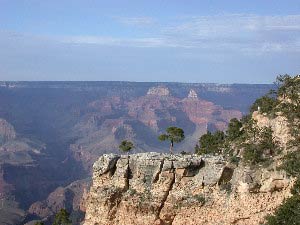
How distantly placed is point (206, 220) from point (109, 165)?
8428 mm

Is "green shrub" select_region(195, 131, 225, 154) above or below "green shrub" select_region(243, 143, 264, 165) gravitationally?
below

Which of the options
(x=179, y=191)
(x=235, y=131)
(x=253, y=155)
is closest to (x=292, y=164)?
(x=253, y=155)

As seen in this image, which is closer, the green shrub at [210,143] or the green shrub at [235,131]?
the green shrub at [235,131]

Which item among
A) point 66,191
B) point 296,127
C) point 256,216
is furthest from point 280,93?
point 66,191

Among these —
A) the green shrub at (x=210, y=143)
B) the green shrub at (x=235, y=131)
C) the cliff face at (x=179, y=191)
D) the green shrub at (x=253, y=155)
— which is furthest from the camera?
the green shrub at (x=210, y=143)

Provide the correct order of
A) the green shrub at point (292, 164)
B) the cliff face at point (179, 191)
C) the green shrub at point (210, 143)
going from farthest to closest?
the green shrub at point (210, 143), the cliff face at point (179, 191), the green shrub at point (292, 164)

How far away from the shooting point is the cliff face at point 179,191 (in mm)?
36375

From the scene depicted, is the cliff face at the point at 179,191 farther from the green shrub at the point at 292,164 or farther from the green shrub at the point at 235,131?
the green shrub at the point at 235,131

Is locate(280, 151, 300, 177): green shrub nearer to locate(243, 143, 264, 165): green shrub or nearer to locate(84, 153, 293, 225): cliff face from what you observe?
locate(84, 153, 293, 225): cliff face

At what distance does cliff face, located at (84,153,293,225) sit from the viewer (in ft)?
119

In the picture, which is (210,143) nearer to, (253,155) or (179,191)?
(253,155)

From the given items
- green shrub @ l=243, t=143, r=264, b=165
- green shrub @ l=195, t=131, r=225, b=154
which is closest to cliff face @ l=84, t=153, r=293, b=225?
green shrub @ l=243, t=143, r=264, b=165

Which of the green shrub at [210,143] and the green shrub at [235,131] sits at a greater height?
the green shrub at [235,131]

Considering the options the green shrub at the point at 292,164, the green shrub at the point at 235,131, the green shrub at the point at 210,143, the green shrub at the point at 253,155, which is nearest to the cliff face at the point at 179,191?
the green shrub at the point at 292,164
